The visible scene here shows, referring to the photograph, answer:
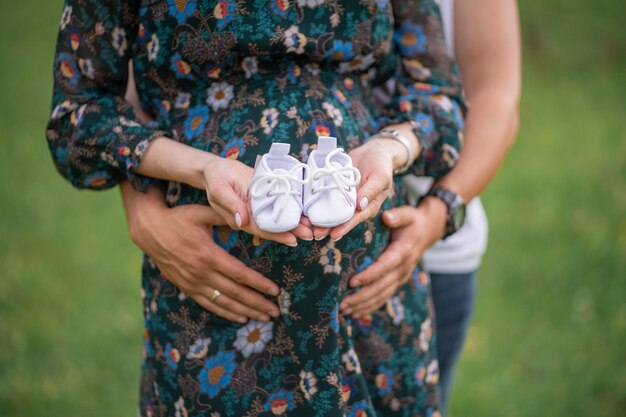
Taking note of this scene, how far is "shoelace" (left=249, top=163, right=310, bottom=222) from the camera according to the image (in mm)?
1159

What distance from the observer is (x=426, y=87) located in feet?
5.44

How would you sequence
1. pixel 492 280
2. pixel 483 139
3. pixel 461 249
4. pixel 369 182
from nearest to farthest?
1. pixel 369 182
2. pixel 483 139
3. pixel 461 249
4. pixel 492 280

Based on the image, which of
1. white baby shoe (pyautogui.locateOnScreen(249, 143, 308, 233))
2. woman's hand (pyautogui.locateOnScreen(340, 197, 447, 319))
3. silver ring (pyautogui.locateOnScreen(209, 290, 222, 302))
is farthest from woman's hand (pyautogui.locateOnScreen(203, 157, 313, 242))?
woman's hand (pyautogui.locateOnScreen(340, 197, 447, 319))

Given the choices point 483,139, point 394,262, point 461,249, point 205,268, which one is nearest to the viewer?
point 205,268

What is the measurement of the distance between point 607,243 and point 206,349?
11.3ft

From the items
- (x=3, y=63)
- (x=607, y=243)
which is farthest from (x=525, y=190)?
(x=3, y=63)

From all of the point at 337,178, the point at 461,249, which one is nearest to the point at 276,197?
the point at 337,178

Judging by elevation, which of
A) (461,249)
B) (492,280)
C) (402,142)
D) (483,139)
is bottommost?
(492,280)

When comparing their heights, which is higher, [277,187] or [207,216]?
[277,187]

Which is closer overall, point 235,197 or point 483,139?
point 235,197

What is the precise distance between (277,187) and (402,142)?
1.53 ft

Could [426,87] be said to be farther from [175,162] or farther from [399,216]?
[175,162]

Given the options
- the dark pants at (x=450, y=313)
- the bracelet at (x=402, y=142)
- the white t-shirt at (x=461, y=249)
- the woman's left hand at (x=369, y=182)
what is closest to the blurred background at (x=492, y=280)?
the dark pants at (x=450, y=313)

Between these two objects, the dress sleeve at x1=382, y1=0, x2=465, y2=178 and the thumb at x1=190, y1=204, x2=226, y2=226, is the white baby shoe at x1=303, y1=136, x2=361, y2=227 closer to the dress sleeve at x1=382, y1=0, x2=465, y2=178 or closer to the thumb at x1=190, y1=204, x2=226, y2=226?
the thumb at x1=190, y1=204, x2=226, y2=226
